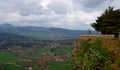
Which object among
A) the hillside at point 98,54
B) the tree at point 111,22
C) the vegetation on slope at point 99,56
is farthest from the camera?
the tree at point 111,22

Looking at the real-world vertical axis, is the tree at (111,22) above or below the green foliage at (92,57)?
above

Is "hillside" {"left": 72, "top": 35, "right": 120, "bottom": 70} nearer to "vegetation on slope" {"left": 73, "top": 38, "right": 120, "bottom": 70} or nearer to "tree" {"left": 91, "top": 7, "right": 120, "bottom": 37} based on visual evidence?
"vegetation on slope" {"left": 73, "top": 38, "right": 120, "bottom": 70}

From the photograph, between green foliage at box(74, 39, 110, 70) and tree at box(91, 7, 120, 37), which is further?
tree at box(91, 7, 120, 37)

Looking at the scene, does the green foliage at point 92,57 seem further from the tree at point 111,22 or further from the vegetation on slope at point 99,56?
the tree at point 111,22

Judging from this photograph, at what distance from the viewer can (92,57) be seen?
22.0 m

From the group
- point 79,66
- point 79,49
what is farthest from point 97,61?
point 79,49

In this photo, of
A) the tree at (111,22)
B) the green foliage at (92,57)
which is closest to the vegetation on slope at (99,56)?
the green foliage at (92,57)

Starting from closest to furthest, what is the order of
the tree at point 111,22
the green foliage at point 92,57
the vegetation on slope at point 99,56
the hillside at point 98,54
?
the vegetation on slope at point 99,56
the hillside at point 98,54
the green foliage at point 92,57
the tree at point 111,22

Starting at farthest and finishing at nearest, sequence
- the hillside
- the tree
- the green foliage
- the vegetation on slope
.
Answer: the tree
the green foliage
the hillside
the vegetation on slope

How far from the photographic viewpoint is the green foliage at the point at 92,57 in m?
21.6

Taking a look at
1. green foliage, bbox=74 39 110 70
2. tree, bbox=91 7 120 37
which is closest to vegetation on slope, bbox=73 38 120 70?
green foliage, bbox=74 39 110 70

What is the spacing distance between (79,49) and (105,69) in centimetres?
476

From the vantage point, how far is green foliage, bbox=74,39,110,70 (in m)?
21.6

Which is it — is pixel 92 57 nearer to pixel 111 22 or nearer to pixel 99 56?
pixel 99 56
